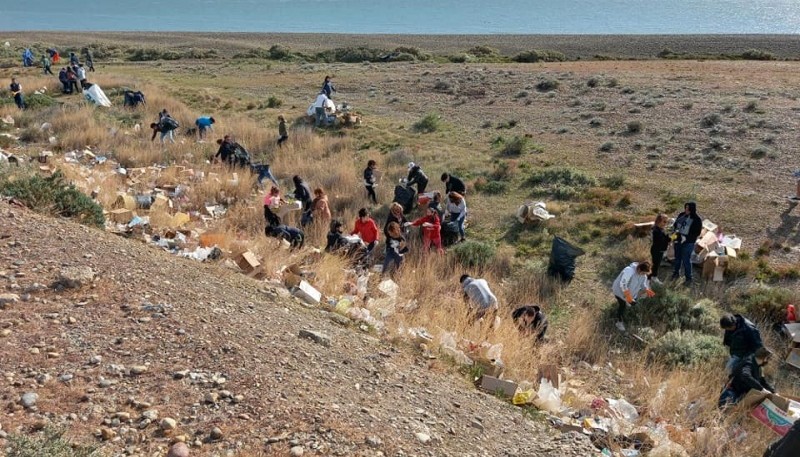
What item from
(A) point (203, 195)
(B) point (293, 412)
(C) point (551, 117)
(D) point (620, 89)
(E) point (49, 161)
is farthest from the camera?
(D) point (620, 89)

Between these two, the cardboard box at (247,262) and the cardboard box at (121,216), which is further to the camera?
the cardboard box at (121,216)

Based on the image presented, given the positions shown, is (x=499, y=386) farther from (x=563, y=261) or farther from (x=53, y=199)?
(x=53, y=199)

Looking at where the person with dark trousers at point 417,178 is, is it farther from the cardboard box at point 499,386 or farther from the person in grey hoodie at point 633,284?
the cardboard box at point 499,386

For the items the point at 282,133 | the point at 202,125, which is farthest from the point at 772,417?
the point at 202,125

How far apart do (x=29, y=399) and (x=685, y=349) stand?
746 centimetres

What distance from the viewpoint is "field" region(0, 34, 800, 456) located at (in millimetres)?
8070

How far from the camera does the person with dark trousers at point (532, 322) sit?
26.3 feet

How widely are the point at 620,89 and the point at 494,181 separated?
15.7 m

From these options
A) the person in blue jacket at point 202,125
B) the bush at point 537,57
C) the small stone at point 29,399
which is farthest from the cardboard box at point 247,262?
the bush at point 537,57

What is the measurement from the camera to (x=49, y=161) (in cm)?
1425

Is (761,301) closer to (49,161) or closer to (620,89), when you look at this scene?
(49,161)

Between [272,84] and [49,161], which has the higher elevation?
[272,84]

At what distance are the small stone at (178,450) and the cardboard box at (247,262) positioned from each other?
4408 mm

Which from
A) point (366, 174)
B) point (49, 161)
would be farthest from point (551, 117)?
point (49, 161)
